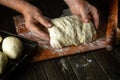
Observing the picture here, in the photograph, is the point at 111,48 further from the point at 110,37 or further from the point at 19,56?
the point at 19,56

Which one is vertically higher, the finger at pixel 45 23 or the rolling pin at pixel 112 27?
the finger at pixel 45 23

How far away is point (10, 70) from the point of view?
1.00m

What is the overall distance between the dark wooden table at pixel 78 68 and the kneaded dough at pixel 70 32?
0.09m

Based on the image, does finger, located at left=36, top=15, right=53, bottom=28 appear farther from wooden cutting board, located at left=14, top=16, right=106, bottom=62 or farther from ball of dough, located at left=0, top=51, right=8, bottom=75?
ball of dough, located at left=0, top=51, right=8, bottom=75

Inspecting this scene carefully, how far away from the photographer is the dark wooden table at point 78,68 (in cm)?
103

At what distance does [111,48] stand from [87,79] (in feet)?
0.75

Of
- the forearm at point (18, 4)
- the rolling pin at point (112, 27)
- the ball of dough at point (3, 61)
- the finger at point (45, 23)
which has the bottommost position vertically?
the rolling pin at point (112, 27)

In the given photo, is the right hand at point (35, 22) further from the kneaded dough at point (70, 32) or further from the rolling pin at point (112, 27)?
the rolling pin at point (112, 27)

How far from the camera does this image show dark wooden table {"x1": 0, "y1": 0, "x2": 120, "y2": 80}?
3.37 feet

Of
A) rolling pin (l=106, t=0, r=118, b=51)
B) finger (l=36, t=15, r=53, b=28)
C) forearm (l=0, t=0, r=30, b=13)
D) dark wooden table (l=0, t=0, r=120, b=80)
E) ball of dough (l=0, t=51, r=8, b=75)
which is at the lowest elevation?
dark wooden table (l=0, t=0, r=120, b=80)

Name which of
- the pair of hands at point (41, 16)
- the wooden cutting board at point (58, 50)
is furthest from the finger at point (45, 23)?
the wooden cutting board at point (58, 50)

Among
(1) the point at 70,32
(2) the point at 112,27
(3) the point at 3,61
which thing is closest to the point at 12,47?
(3) the point at 3,61

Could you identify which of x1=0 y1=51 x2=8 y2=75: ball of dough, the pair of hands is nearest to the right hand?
the pair of hands

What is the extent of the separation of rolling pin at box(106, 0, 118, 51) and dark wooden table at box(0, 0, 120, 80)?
5 centimetres
